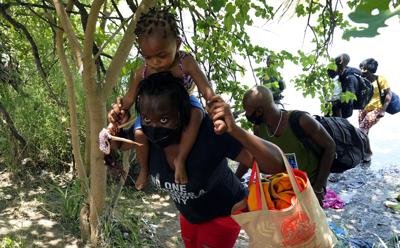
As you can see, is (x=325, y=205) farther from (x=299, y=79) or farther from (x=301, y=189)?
(x=301, y=189)

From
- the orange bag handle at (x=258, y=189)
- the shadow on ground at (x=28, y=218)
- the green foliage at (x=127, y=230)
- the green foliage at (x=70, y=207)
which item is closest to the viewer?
the orange bag handle at (x=258, y=189)

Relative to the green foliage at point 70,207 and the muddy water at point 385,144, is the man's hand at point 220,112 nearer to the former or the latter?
the green foliage at point 70,207

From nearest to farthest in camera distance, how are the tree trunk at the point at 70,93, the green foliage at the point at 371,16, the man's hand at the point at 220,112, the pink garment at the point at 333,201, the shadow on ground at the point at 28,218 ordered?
1. the green foliage at the point at 371,16
2. the man's hand at the point at 220,112
3. the tree trunk at the point at 70,93
4. the shadow on ground at the point at 28,218
5. the pink garment at the point at 333,201

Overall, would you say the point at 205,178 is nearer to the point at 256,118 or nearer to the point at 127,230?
the point at 256,118

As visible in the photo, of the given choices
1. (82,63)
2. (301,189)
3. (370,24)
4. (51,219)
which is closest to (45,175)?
(51,219)

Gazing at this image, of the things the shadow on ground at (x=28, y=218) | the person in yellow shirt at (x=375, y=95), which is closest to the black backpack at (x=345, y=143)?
the shadow on ground at (x=28, y=218)

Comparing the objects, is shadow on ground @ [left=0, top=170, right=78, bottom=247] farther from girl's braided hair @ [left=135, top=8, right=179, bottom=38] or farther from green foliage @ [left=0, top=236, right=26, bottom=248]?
girl's braided hair @ [left=135, top=8, right=179, bottom=38]

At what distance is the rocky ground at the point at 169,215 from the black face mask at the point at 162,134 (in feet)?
6.00

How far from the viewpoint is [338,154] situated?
254 centimetres

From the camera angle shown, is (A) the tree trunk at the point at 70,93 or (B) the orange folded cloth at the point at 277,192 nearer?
(B) the orange folded cloth at the point at 277,192

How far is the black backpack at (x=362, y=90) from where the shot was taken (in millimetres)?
5016

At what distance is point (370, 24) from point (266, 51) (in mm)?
2476

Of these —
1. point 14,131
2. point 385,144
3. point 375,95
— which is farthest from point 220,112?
point 385,144

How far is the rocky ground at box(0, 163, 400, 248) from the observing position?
310 cm
